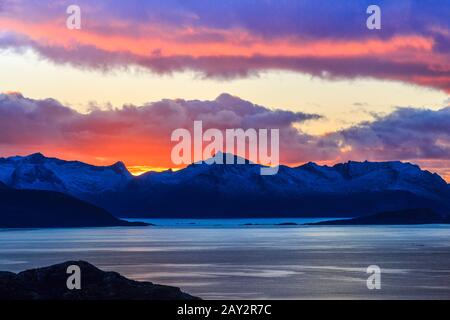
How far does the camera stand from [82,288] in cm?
5181

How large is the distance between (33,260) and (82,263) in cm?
7368

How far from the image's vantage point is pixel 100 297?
51281 millimetres

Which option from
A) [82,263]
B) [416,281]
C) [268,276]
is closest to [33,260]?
[268,276]

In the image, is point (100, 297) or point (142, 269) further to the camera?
point (142, 269)

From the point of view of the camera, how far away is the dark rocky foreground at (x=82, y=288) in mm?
50719

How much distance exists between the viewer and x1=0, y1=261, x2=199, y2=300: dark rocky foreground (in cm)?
5072
